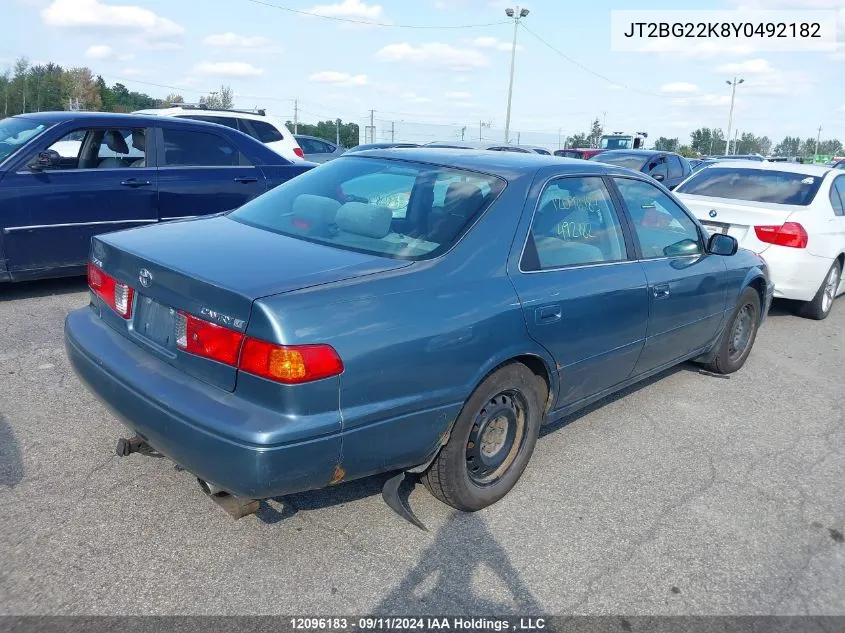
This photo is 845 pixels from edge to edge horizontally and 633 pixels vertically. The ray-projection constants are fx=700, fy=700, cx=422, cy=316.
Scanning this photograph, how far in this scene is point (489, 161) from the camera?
353 cm

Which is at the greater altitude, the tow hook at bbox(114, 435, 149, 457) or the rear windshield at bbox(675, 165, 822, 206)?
the rear windshield at bbox(675, 165, 822, 206)

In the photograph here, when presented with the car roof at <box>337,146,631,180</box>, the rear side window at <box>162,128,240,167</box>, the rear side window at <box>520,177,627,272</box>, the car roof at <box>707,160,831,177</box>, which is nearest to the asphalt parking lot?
the rear side window at <box>520,177,627,272</box>

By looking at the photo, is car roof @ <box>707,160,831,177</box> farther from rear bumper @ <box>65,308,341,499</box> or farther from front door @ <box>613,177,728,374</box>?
rear bumper @ <box>65,308,341,499</box>

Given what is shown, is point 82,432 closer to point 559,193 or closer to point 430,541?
point 430,541

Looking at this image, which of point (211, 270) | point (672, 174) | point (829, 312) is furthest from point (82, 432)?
point (672, 174)

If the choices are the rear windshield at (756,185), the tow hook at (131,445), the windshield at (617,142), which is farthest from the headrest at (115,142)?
the windshield at (617,142)

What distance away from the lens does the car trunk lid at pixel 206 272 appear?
2.50 metres

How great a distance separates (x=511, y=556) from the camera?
113 inches

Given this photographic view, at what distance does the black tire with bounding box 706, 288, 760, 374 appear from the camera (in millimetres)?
5086

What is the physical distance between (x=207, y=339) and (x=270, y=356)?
1.07 feet

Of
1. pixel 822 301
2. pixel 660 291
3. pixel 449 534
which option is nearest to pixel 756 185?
pixel 822 301

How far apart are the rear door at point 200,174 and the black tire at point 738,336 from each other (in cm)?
461

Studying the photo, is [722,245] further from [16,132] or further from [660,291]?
[16,132]

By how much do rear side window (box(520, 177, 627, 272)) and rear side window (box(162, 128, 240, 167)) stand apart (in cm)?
451
